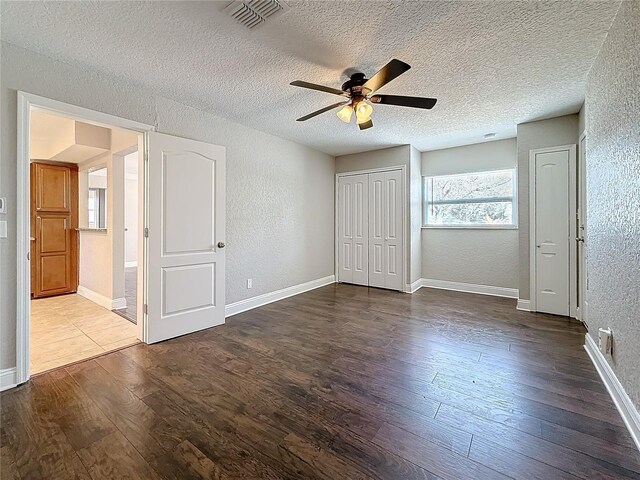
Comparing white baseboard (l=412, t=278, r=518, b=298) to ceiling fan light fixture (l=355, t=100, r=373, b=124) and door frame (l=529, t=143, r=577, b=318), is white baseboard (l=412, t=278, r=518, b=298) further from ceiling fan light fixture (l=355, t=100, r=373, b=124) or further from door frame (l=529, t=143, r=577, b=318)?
ceiling fan light fixture (l=355, t=100, r=373, b=124)

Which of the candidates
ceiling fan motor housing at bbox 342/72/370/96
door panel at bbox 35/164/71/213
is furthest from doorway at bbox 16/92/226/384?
door panel at bbox 35/164/71/213

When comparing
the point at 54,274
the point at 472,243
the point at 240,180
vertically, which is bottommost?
the point at 54,274

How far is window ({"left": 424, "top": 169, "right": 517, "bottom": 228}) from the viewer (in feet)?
15.4

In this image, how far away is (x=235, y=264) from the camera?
384 cm

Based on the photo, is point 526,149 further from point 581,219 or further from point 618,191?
point 618,191

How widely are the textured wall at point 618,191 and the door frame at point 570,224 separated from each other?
47.9 inches

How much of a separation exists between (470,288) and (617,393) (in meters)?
3.16

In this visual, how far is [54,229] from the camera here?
4.69 meters

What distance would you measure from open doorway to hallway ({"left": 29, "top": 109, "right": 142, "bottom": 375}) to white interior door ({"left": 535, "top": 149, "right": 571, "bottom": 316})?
16.3 feet

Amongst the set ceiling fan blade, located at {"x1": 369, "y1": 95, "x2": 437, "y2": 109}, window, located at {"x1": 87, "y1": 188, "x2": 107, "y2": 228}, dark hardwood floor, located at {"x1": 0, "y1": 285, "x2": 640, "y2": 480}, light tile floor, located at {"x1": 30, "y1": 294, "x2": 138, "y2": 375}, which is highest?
ceiling fan blade, located at {"x1": 369, "y1": 95, "x2": 437, "y2": 109}

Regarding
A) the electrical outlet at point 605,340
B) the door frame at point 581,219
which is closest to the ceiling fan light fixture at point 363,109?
the electrical outlet at point 605,340

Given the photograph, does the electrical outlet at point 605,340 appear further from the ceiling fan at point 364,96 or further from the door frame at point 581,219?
the ceiling fan at point 364,96

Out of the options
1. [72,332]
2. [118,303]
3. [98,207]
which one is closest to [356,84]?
[72,332]

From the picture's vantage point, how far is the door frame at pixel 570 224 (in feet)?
11.6
